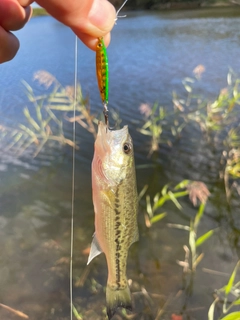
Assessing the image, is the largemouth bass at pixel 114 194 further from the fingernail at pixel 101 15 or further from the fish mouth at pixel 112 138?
the fingernail at pixel 101 15

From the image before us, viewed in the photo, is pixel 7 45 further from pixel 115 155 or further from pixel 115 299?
pixel 115 299

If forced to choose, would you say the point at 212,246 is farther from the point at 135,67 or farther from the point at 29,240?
the point at 135,67

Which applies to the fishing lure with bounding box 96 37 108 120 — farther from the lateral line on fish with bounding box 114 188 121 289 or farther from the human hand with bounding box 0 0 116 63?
Result: the lateral line on fish with bounding box 114 188 121 289

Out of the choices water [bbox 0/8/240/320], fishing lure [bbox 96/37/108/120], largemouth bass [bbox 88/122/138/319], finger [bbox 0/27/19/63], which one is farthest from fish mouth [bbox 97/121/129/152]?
water [bbox 0/8/240/320]

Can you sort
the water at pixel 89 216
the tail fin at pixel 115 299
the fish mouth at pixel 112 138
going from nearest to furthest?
the fish mouth at pixel 112 138 < the tail fin at pixel 115 299 < the water at pixel 89 216

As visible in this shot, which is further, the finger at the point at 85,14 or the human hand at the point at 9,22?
the human hand at the point at 9,22

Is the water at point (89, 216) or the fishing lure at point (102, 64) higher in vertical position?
the fishing lure at point (102, 64)

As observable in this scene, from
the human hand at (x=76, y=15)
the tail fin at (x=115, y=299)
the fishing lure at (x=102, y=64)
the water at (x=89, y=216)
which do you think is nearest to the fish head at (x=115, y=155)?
the fishing lure at (x=102, y=64)

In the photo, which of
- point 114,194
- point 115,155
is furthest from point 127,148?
point 114,194
